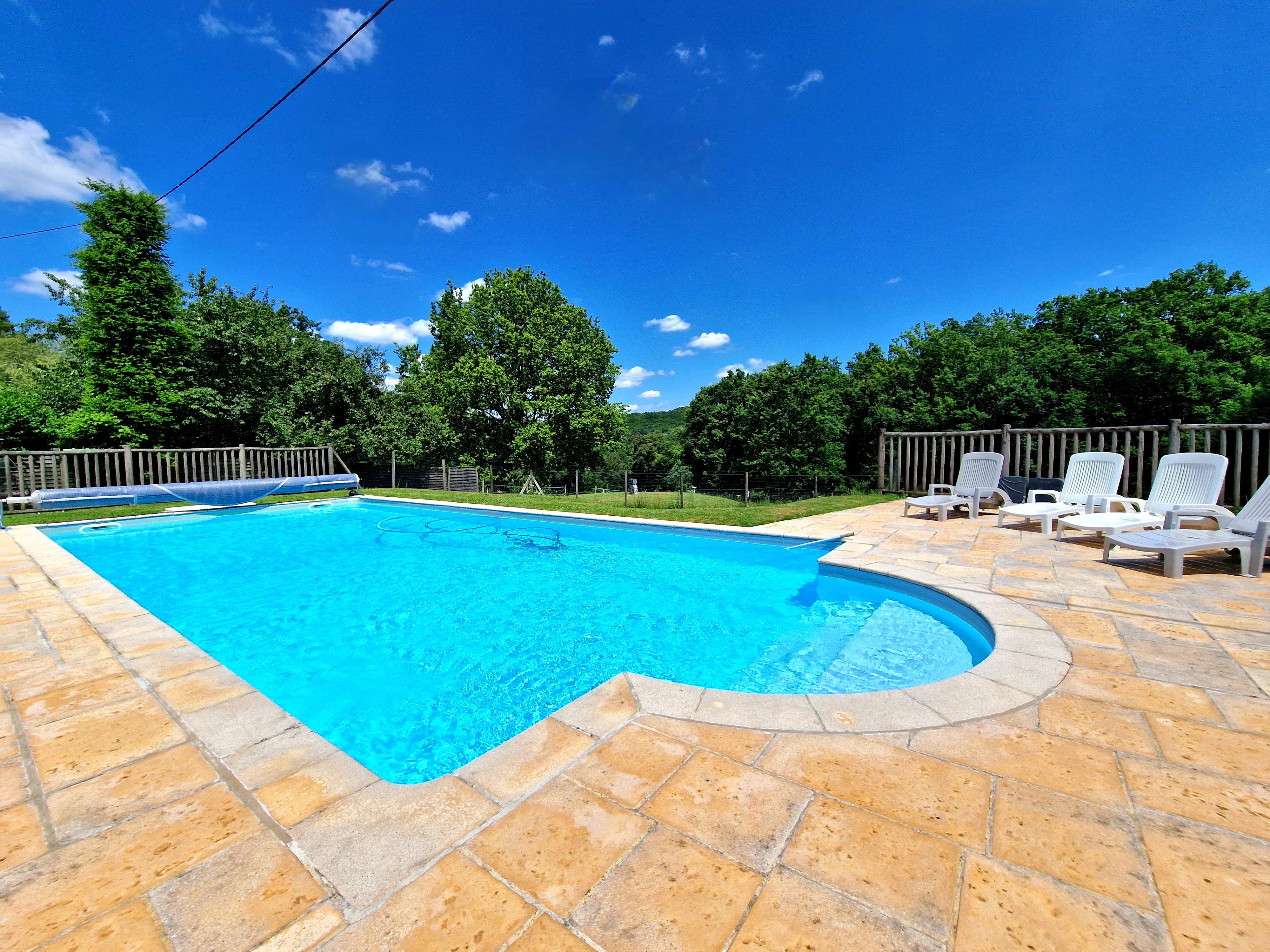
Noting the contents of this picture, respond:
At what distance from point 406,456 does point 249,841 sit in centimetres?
1791

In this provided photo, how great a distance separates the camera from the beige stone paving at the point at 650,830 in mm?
1046

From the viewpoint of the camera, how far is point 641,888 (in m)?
1.15

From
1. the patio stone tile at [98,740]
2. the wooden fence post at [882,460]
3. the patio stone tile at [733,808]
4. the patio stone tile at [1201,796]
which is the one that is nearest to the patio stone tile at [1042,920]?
the patio stone tile at [733,808]

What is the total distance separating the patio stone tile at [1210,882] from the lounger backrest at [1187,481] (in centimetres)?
589

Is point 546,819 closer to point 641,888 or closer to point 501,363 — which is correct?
point 641,888

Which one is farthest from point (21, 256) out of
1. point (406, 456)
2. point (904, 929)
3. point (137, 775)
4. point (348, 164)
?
point (904, 929)

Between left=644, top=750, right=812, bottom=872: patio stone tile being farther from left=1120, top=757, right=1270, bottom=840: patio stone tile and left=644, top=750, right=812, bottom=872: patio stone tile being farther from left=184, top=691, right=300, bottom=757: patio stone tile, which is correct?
left=184, top=691, right=300, bottom=757: patio stone tile

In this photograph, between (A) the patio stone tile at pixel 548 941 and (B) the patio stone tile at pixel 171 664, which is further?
(B) the patio stone tile at pixel 171 664

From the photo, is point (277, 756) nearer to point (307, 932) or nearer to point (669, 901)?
point (307, 932)

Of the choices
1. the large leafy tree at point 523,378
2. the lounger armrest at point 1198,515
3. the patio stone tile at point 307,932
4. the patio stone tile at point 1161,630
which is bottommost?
the patio stone tile at point 307,932

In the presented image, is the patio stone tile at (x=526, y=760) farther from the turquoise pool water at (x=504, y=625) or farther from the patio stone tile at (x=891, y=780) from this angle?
the turquoise pool water at (x=504, y=625)

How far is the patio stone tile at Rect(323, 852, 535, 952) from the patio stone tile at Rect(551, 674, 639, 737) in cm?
75

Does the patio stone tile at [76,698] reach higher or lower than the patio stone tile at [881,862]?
lower

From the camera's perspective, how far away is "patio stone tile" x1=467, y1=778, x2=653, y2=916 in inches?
45.8
